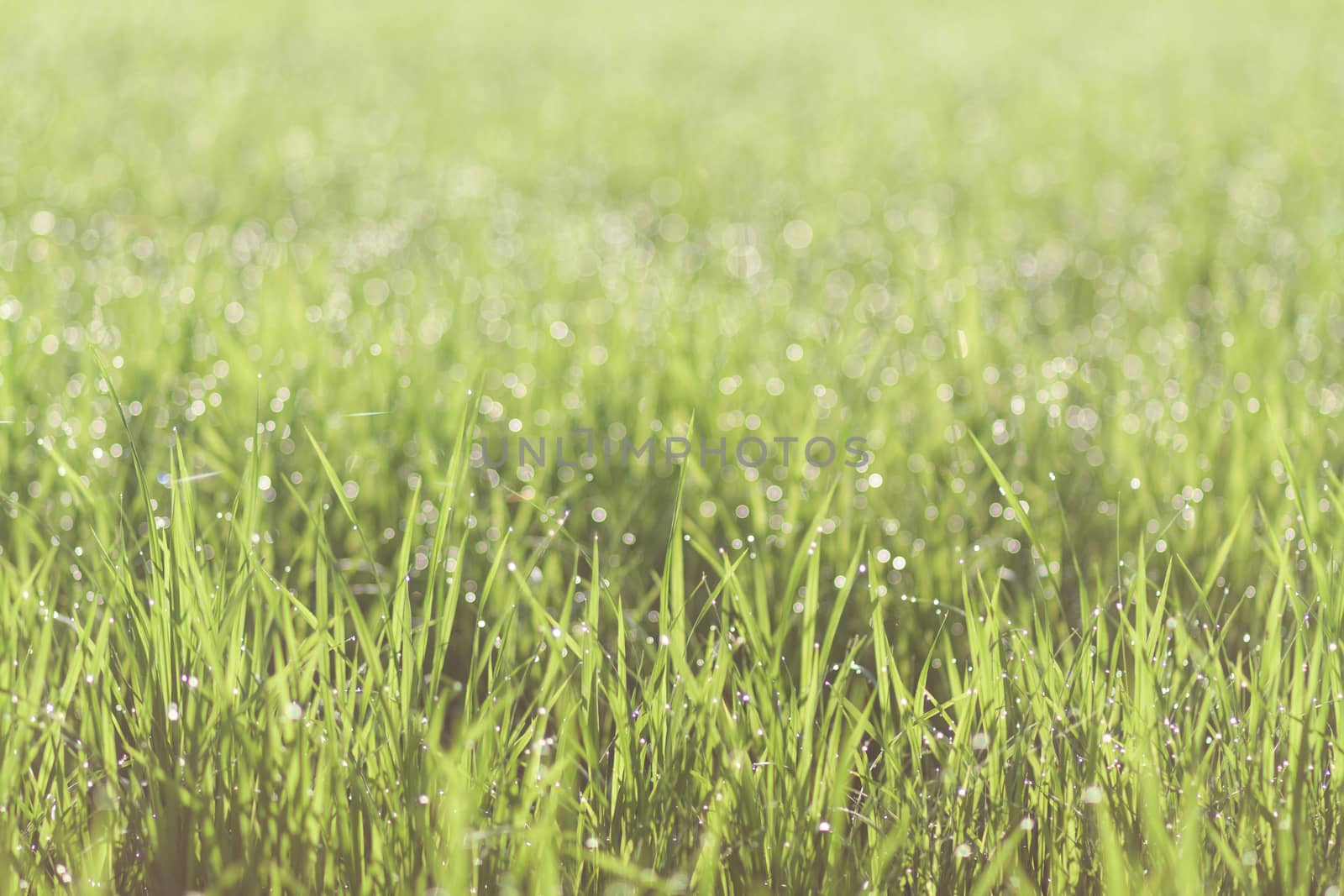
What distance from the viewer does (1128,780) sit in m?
1.17

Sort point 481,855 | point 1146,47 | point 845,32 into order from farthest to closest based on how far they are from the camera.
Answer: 1. point 845,32
2. point 1146,47
3. point 481,855

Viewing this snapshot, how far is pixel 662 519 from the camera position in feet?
6.09

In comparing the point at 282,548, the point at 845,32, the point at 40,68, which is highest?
the point at 845,32

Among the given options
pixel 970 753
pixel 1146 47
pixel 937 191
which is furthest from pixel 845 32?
pixel 970 753

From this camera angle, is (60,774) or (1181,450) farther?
(1181,450)

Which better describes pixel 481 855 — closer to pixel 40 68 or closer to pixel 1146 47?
pixel 40 68

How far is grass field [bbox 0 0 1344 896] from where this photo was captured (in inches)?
44.7

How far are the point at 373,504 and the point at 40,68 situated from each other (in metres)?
4.71

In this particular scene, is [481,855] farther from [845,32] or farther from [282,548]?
[845,32]

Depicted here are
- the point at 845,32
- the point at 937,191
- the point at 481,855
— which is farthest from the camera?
the point at 845,32

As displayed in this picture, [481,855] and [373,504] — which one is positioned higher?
[373,504]

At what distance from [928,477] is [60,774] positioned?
121cm

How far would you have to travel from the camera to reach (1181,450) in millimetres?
1993

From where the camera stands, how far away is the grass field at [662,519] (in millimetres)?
1135
